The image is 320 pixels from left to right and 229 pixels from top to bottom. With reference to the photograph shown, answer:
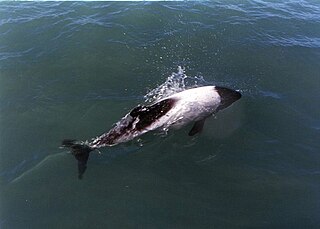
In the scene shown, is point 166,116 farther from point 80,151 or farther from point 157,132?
point 80,151

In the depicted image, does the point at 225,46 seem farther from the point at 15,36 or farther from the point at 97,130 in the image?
the point at 15,36

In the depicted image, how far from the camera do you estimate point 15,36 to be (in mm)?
18141

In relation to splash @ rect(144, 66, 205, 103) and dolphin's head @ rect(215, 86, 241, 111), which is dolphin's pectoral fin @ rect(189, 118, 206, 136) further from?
splash @ rect(144, 66, 205, 103)

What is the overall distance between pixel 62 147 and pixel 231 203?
5631 mm

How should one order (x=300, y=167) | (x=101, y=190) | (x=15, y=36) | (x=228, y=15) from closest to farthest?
(x=101, y=190), (x=300, y=167), (x=15, y=36), (x=228, y=15)

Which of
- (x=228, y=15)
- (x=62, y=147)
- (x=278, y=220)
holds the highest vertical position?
(x=228, y=15)

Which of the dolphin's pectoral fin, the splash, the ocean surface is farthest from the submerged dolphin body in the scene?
the splash

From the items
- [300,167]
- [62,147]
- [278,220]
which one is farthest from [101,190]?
[300,167]

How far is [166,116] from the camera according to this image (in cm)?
1229

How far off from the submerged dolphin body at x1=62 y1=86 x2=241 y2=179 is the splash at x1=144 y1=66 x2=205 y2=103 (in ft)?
2.99

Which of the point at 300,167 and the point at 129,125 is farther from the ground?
the point at 129,125

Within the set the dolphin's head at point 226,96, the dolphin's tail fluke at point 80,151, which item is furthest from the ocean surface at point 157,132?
the dolphin's head at point 226,96

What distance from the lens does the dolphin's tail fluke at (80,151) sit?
10789 millimetres

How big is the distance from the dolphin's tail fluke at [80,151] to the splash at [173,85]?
3394 mm
